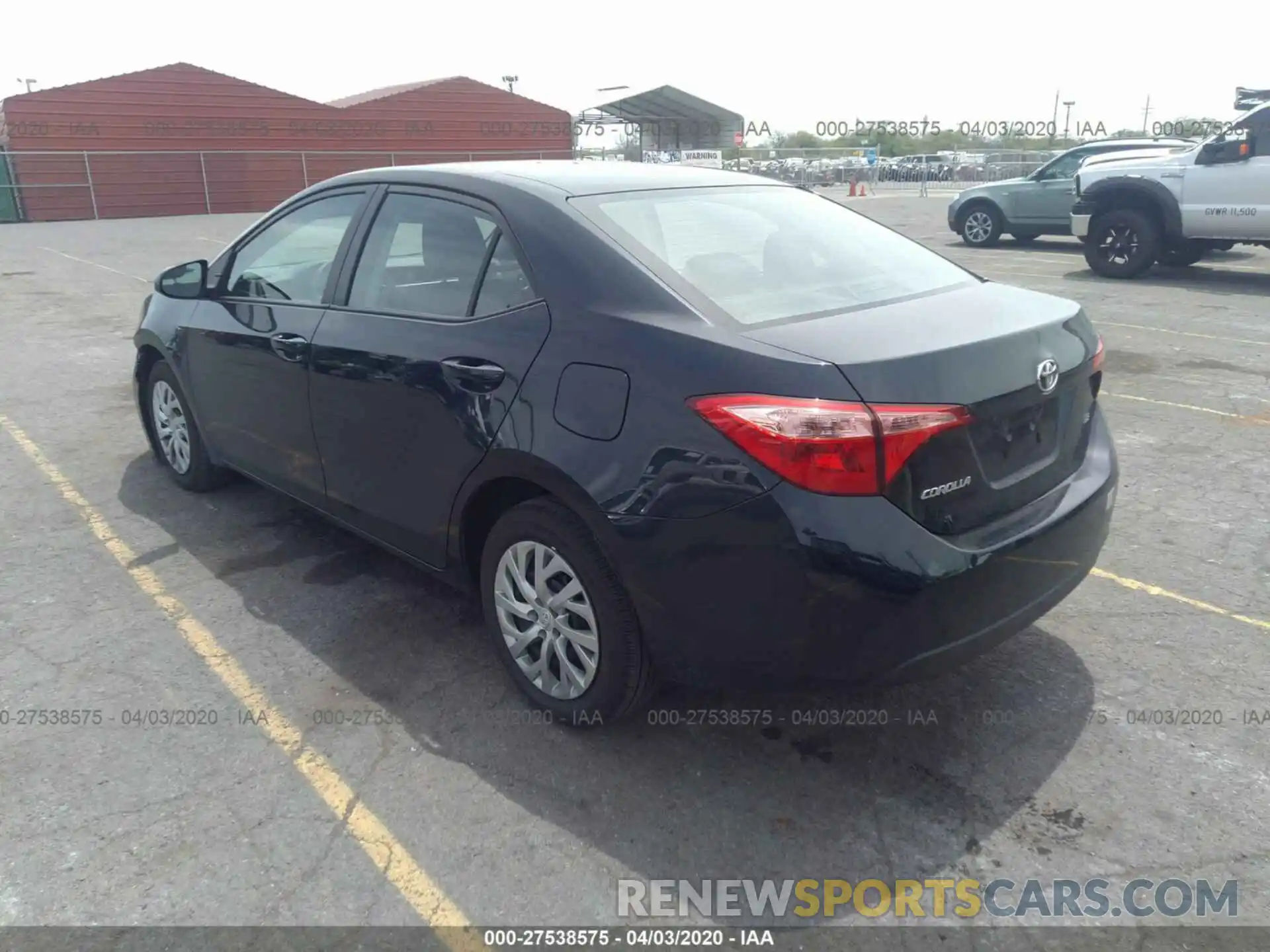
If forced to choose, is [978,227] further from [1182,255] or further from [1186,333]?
[1186,333]

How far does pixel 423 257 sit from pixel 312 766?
1744 millimetres

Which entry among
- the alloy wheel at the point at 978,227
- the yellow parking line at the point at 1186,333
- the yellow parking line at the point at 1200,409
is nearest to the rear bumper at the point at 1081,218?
the yellow parking line at the point at 1186,333

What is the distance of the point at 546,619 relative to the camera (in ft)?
9.91

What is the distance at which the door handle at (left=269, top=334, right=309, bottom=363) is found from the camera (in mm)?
3775

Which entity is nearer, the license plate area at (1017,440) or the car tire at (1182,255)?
the license plate area at (1017,440)

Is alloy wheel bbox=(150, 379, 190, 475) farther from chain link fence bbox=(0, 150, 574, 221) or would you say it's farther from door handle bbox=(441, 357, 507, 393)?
chain link fence bbox=(0, 150, 574, 221)

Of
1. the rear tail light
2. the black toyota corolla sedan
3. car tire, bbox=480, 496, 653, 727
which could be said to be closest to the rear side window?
the black toyota corolla sedan

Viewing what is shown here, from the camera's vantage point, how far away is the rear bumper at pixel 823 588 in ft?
7.85

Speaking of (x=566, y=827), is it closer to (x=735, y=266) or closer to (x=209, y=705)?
(x=209, y=705)

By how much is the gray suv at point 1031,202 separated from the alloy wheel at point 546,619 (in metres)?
13.9

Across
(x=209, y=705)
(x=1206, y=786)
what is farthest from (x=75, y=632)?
(x=1206, y=786)

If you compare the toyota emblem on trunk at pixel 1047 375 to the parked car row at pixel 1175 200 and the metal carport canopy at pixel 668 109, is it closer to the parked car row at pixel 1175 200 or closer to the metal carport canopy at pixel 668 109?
the parked car row at pixel 1175 200

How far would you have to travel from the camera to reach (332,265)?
379 cm

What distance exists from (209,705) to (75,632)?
0.89m
